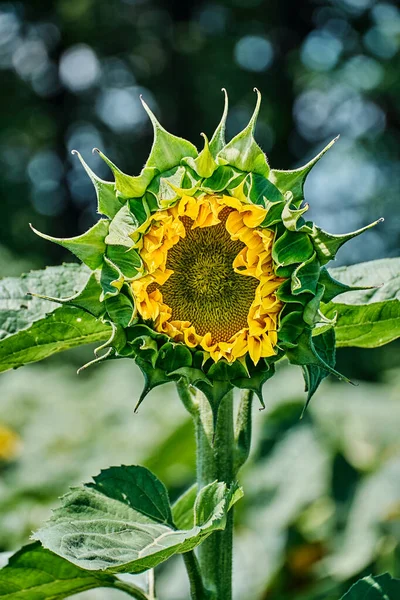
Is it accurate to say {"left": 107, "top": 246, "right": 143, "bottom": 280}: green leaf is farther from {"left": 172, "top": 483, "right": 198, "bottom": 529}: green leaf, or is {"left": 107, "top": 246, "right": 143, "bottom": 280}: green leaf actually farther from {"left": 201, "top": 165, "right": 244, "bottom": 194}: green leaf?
{"left": 172, "top": 483, "right": 198, "bottom": 529}: green leaf

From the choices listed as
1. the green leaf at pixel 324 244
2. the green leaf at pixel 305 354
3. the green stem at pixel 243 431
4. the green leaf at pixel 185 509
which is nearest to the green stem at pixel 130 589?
the green leaf at pixel 185 509

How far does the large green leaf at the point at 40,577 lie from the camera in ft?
4.12

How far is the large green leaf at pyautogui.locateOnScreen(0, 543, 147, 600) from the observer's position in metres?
1.26

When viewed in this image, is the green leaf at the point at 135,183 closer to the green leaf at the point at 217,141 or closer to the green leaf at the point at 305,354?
the green leaf at the point at 217,141

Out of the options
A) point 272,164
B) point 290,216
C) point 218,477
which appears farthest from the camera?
point 272,164

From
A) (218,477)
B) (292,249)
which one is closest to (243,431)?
(218,477)

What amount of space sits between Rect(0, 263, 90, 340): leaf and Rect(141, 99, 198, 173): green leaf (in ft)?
0.70

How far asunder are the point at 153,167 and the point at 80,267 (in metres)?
0.24

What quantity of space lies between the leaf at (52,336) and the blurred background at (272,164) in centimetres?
107

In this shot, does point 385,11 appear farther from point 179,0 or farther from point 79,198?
point 79,198

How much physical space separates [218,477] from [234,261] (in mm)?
309

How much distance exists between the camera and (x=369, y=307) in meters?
1.27

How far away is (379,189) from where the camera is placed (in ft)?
37.3

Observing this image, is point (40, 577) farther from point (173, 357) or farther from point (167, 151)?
point (167, 151)
